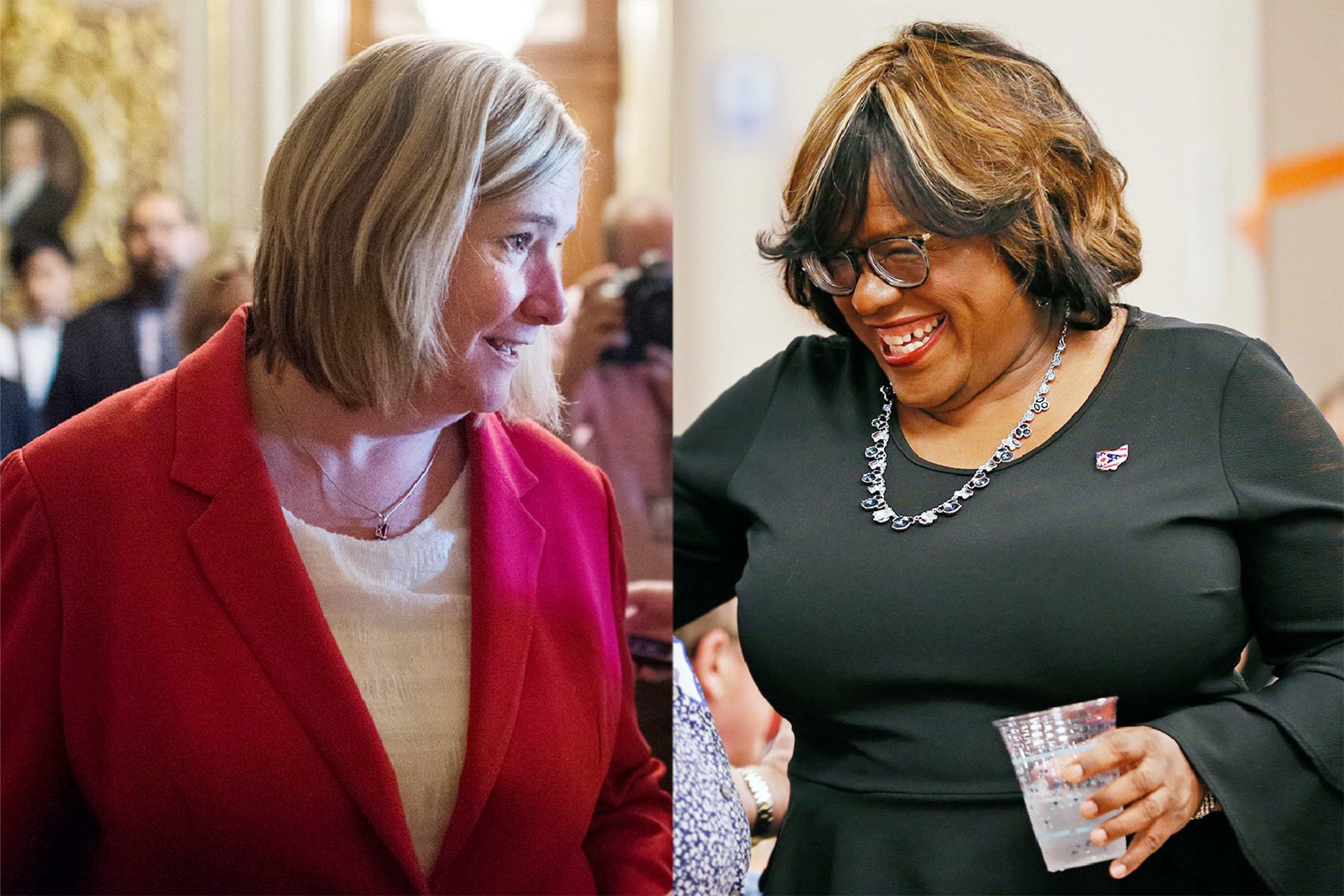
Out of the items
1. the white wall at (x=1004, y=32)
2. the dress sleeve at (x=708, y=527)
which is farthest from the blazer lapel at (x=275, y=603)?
the white wall at (x=1004, y=32)

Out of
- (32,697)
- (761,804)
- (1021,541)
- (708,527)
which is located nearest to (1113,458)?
(1021,541)

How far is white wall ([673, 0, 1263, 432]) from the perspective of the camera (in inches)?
67.9

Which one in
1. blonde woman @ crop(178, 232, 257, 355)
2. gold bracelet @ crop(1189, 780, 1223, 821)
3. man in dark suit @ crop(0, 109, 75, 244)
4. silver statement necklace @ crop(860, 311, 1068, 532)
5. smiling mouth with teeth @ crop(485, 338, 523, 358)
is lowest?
gold bracelet @ crop(1189, 780, 1223, 821)

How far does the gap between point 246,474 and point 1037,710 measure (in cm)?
99

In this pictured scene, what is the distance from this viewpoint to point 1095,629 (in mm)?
1507

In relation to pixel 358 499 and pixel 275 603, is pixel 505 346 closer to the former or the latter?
pixel 358 499

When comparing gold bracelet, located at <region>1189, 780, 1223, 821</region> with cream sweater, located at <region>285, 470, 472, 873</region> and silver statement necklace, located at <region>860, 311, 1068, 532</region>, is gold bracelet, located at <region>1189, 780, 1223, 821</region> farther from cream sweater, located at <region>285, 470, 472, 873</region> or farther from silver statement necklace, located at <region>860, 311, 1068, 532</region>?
cream sweater, located at <region>285, 470, 472, 873</region>

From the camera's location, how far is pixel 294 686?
1.44 meters

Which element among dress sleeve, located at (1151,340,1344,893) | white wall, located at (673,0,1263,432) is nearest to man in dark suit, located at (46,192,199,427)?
white wall, located at (673,0,1263,432)

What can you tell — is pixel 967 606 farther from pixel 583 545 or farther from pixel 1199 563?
pixel 583 545

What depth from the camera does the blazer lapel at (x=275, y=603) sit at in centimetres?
144

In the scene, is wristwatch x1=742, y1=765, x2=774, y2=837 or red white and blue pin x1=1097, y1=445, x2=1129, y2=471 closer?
red white and blue pin x1=1097, y1=445, x2=1129, y2=471

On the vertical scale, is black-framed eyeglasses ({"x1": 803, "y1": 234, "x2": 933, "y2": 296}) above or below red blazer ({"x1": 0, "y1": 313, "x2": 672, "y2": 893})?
above

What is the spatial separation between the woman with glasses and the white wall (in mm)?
106
